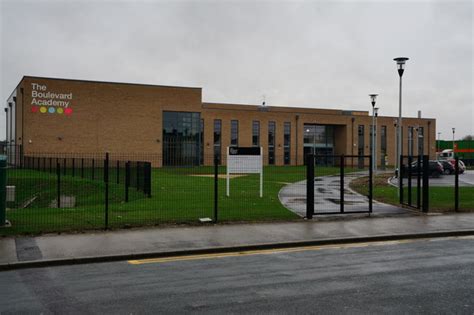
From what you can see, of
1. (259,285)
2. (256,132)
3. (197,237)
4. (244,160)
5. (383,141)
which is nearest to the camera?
Result: (259,285)

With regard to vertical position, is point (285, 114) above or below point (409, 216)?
above

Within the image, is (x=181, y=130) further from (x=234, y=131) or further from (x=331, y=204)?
(x=331, y=204)

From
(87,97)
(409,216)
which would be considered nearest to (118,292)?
(409,216)

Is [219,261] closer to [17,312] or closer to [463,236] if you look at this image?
[17,312]

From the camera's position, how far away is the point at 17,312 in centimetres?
600

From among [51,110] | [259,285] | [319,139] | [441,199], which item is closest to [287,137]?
[319,139]

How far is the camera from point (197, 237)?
11.3 m

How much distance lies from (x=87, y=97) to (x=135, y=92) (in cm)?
566

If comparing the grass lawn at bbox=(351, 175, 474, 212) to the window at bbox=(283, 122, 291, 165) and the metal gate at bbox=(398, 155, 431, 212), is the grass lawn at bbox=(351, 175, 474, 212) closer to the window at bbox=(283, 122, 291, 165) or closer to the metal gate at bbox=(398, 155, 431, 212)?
the metal gate at bbox=(398, 155, 431, 212)

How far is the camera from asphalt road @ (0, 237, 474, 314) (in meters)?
6.20

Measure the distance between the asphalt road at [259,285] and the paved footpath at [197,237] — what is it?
0.60 m

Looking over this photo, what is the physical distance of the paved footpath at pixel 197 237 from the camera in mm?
9492

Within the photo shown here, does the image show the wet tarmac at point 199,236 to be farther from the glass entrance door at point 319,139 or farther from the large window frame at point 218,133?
the glass entrance door at point 319,139

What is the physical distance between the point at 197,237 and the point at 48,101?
46.8 m
